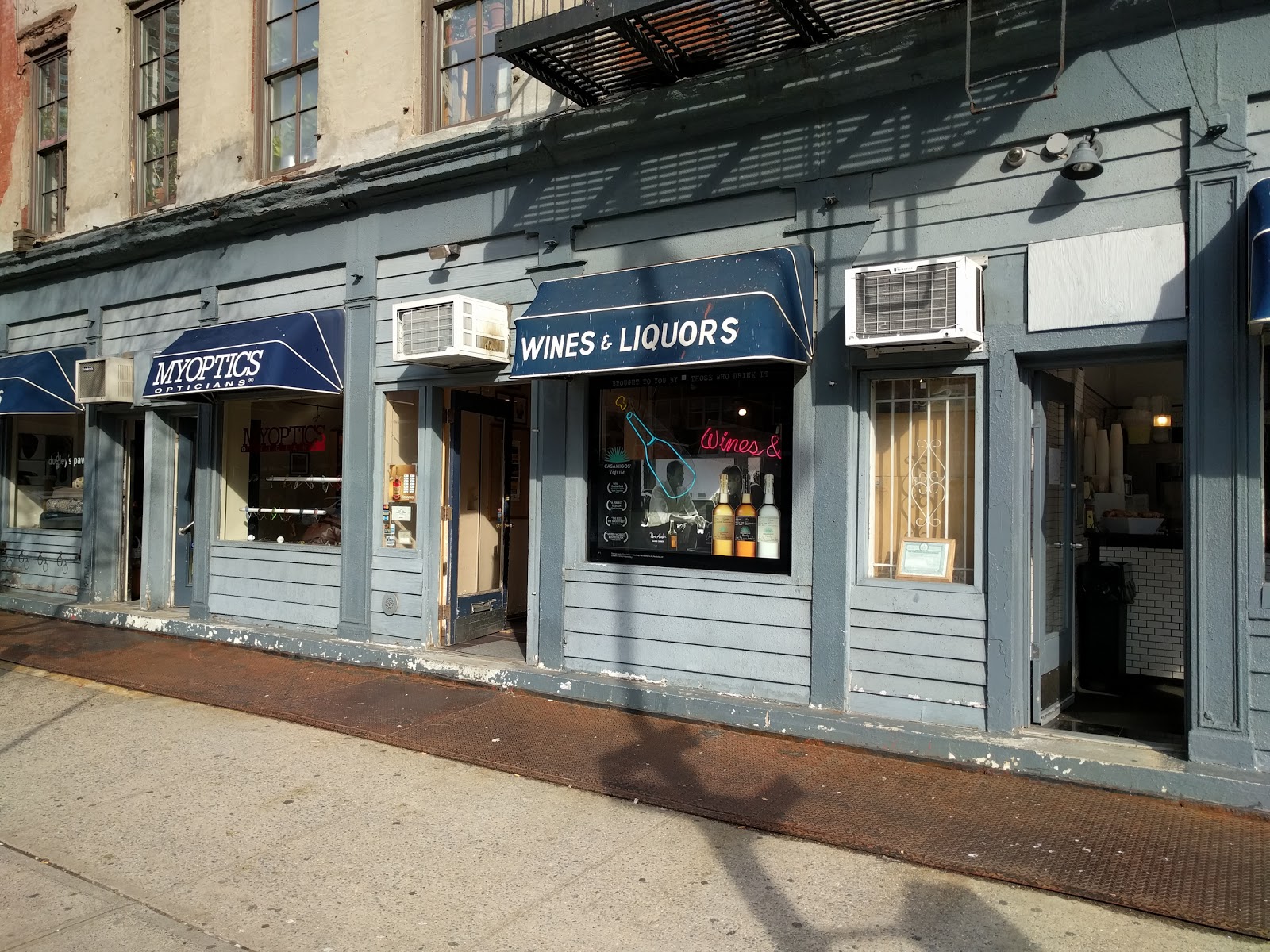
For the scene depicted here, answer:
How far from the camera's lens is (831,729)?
614 cm

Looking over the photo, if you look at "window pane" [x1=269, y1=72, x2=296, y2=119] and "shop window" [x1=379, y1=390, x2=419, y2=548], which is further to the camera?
"window pane" [x1=269, y1=72, x2=296, y2=119]

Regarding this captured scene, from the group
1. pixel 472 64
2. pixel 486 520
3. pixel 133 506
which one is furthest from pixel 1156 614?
pixel 133 506

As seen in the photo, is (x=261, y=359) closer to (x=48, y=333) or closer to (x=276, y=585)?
(x=276, y=585)

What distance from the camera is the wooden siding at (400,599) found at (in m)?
8.68

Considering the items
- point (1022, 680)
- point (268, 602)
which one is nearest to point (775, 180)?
point (1022, 680)

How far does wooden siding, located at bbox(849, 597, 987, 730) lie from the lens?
19.4 feet

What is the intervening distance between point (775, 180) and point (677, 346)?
150cm

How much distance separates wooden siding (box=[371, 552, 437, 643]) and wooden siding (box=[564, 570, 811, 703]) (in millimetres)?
1743

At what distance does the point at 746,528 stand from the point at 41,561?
1070 centimetres

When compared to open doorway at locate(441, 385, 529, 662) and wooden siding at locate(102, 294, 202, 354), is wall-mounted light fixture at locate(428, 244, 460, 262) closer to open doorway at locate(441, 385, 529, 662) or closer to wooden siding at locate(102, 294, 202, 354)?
open doorway at locate(441, 385, 529, 662)

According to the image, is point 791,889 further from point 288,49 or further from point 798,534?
point 288,49

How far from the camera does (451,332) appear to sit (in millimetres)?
7703

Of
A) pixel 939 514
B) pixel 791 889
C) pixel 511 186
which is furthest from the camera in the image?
pixel 511 186

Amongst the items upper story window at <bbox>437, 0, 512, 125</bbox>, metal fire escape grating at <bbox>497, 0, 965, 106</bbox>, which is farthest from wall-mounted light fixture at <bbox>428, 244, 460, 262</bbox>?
metal fire escape grating at <bbox>497, 0, 965, 106</bbox>
